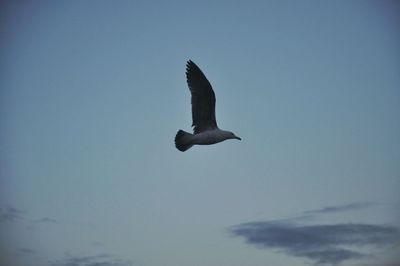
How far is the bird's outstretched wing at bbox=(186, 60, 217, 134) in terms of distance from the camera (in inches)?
1428

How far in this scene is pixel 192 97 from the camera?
119ft

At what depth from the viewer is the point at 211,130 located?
36.4 metres

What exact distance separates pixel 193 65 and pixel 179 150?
288 centimetres

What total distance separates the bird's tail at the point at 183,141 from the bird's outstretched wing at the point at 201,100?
481 millimetres

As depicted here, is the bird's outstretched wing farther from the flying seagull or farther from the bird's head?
the bird's head

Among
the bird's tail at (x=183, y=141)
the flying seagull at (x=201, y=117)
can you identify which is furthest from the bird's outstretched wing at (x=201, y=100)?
the bird's tail at (x=183, y=141)

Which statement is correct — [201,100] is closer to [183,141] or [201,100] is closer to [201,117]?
[201,117]

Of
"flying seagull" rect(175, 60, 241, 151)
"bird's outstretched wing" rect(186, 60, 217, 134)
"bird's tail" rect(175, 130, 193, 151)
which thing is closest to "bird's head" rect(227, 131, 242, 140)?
"flying seagull" rect(175, 60, 241, 151)

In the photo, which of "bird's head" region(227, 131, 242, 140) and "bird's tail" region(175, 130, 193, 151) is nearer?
"bird's tail" region(175, 130, 193, 151)

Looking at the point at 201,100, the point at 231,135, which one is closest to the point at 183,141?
the point at 201,100

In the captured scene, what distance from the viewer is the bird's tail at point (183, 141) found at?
36156 mm

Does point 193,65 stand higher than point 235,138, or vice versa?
point 193,65

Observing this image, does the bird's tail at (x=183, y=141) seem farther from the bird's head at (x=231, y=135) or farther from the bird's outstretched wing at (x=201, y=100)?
the bird's head at (x=231, y=135)

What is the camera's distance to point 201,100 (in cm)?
3631
